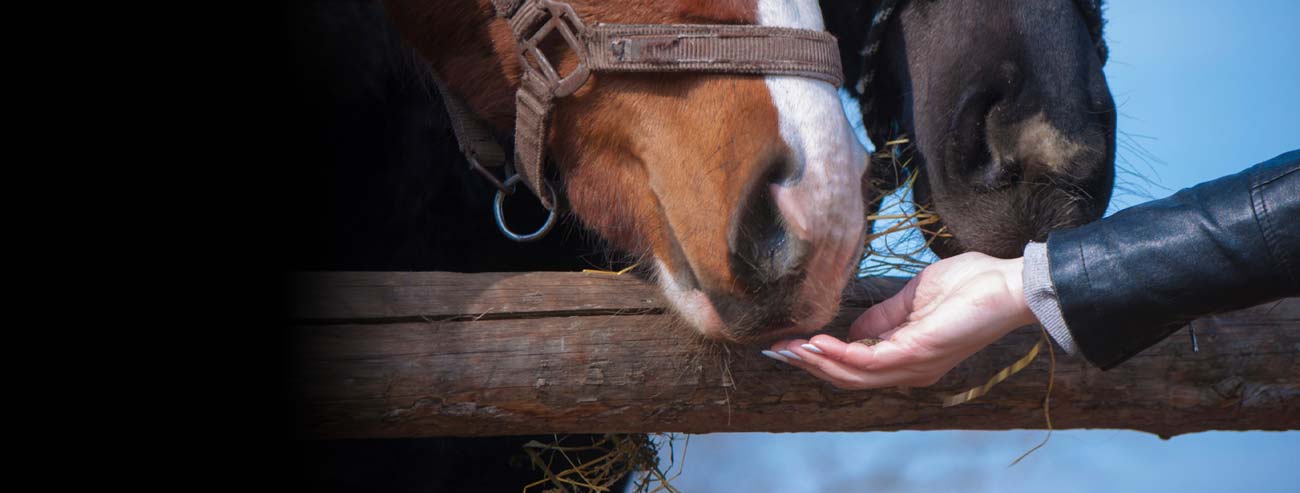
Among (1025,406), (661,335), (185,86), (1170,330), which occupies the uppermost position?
(1170,330)

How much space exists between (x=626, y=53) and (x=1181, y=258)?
2.68 feet

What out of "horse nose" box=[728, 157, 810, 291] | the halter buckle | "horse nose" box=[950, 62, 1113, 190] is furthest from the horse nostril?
the halter buckle

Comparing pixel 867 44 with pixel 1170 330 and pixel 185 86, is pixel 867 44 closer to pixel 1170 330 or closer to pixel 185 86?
pixel 1170 330

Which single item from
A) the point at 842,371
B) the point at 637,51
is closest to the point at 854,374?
the point at 842,371

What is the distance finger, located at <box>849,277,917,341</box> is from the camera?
151 centimetres

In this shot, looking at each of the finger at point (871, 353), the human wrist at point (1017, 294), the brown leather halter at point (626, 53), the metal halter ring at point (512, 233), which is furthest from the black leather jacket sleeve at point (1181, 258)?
the metal halter ring at point (512, 233)

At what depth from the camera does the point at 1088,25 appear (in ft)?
7.28

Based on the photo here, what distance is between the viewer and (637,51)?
150 centimetres

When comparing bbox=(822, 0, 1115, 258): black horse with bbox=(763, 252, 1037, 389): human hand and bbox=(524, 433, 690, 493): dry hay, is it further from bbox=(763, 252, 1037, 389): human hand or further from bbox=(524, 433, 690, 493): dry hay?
bbox=(524, 433, 690, 493): dry hay

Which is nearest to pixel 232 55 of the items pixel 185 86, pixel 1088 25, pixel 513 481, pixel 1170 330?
pixel 185 86

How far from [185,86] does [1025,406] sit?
5.11 ft

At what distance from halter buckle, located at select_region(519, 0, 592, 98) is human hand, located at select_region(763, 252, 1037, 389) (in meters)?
0.53

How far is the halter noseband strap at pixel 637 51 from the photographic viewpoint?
145cm

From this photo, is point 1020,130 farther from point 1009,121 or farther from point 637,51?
point 637,51
